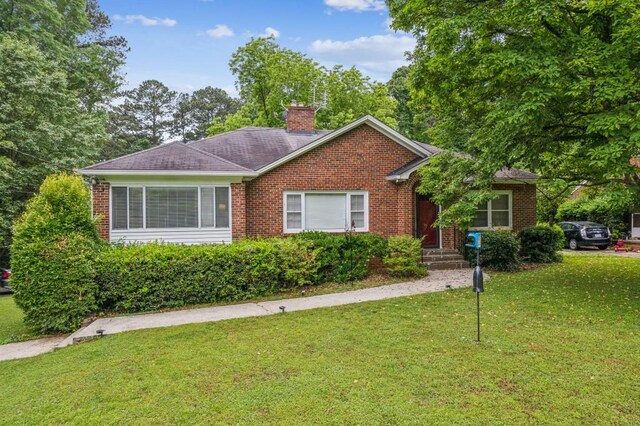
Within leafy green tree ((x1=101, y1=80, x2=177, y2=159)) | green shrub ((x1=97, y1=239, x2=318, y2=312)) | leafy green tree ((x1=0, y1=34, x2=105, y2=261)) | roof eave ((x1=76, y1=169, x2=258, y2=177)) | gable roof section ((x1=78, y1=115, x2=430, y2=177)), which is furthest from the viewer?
leafy green tree ((x1=101, y1=80, x2=177, y2=159))

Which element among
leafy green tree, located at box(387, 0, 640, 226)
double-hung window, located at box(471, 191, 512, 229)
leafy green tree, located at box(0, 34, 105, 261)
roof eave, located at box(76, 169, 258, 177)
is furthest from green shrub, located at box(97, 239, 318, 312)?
leafy green tree, located at box(0, 34, 105, 261)

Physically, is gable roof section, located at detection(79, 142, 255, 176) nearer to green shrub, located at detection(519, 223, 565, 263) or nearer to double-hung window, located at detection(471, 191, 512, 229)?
double-hung window, located at detection(471, 191, 512, 229)

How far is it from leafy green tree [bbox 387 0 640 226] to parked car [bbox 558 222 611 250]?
38.2 ft

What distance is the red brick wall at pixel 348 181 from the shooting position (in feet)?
40.2

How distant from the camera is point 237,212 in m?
11.7

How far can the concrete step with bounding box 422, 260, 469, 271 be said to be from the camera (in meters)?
12.3

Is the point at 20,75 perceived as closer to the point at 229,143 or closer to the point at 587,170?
the point at 229,143

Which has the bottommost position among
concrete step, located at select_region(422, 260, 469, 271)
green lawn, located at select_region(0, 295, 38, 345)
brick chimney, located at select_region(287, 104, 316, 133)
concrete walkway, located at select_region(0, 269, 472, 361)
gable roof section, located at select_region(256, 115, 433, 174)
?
green lawn, located at select_region(0, 295, 38, 345)

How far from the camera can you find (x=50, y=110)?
17297 mm

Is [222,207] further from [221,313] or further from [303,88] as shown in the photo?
[303,88]

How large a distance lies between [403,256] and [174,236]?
6.66m

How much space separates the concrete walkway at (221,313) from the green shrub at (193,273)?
51 cm

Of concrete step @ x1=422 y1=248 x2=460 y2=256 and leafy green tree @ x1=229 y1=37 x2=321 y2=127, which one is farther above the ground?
leafy green tree @ x1=229 y1=37 x2=321 y2=127

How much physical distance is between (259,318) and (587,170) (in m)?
9.17
